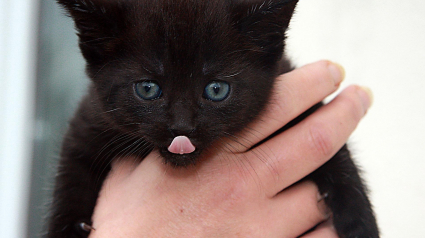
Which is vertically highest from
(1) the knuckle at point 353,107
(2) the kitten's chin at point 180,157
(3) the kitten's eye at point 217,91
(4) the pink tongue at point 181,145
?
(3) the kitten's eye at point 217,91

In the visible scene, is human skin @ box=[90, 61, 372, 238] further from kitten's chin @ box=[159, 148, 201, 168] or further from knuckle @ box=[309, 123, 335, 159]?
kitten's chin @ box=[159, 148, 201, 168]

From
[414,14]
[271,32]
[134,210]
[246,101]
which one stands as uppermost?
[414,14]

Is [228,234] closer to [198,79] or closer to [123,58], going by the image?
[198,79]

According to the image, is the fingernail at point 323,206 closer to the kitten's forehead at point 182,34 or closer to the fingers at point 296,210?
the fingers at point 296,210

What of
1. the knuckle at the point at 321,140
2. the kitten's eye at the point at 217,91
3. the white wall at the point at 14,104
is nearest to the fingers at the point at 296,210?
the knuckle at the point at 321,140

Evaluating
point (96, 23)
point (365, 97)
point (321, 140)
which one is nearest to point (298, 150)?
point (321, 140)

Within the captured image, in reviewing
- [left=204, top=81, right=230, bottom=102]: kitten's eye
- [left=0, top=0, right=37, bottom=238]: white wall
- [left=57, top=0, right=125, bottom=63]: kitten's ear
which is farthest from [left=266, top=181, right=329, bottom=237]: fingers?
[left=0, top=0, right=37, bottom=238]: white wall

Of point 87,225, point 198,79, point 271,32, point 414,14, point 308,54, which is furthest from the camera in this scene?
point 308,54

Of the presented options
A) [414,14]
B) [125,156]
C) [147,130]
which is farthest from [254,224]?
[414,14]
